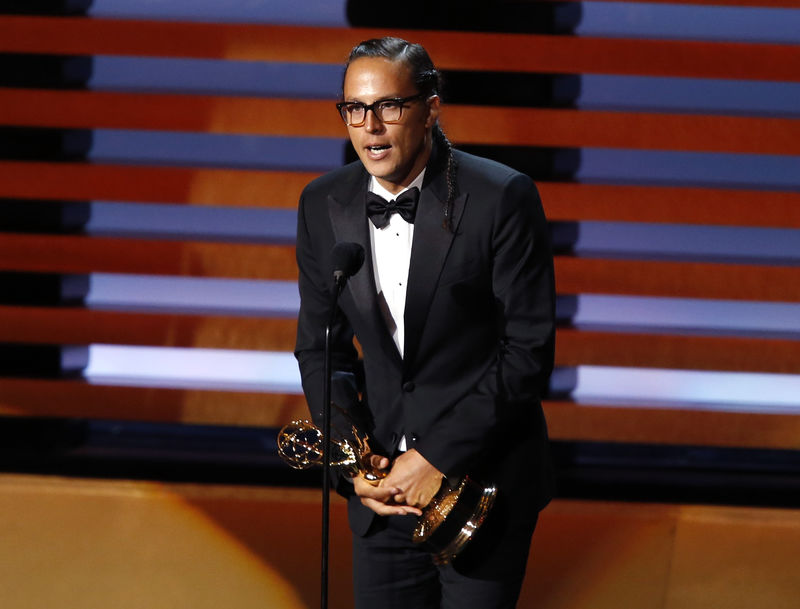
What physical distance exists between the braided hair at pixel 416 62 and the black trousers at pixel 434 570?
63 centimetres

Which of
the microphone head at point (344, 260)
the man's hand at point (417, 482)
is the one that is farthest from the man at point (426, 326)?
the microphone head at point (344, 260)

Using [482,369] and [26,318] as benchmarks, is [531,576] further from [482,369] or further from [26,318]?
[26,318]

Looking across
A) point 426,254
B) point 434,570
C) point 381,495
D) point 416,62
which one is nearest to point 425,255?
point 426,254

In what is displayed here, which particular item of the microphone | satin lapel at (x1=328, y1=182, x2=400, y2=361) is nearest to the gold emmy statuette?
satin lapel at (x1=328, y1=182, x2=400, y2=361)

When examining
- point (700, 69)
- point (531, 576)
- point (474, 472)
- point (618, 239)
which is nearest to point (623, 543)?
point (531, 576)

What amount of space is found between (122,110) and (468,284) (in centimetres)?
177

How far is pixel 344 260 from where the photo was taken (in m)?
1.55

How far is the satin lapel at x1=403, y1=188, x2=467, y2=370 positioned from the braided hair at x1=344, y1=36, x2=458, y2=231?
2cm

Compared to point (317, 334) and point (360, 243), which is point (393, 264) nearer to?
point (360, 243)

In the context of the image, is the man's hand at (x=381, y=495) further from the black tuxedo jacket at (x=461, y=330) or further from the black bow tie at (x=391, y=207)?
the black bow tie at (x=391, y=207)

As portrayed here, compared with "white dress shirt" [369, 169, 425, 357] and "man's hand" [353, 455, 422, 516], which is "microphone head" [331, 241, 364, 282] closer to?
"white dress shirt" [369, 169, 425, 357]

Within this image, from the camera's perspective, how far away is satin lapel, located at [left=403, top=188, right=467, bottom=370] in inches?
68.4

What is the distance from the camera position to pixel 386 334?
1.80m

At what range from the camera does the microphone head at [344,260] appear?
5.07 ft
